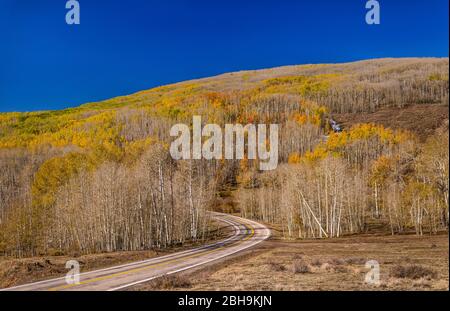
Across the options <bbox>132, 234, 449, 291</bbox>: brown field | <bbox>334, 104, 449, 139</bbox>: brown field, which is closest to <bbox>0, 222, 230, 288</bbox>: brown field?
<bbox>132, 234, 449, 291</bbox>: brown field

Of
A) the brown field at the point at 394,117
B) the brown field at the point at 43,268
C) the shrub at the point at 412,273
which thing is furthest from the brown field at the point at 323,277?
the brown field at the point at 394,117

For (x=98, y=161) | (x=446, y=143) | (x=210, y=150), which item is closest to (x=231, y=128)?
(x=210, y=150)

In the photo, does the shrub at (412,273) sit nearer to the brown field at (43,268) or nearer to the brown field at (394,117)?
the brown field at (43,268)

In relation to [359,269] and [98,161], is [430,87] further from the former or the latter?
[359,269]

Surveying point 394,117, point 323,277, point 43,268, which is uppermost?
point 394,117

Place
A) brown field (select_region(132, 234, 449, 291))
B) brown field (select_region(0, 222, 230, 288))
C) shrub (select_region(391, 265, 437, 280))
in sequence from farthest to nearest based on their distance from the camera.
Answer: brown field (select_region(0, 222, 230, 288))
shrub (select_region(391, 265, 437, 280))
brown field (select_region(132, 234, 449, 291))

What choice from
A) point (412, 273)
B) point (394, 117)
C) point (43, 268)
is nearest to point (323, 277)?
point (412, 273)

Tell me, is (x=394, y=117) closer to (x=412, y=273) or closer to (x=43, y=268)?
(x=412, y=273)

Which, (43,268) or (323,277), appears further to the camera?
(43,268)

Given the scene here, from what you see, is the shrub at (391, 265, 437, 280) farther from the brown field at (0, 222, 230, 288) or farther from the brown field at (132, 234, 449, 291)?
the brown field at (0, 222, 230, 288)

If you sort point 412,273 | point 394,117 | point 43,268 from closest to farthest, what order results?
point 412,273, point 43,268, point 394,117

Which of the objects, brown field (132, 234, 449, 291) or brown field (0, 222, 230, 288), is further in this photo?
brown field (0, 222, 230, 288)

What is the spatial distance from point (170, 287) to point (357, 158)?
123980mm
